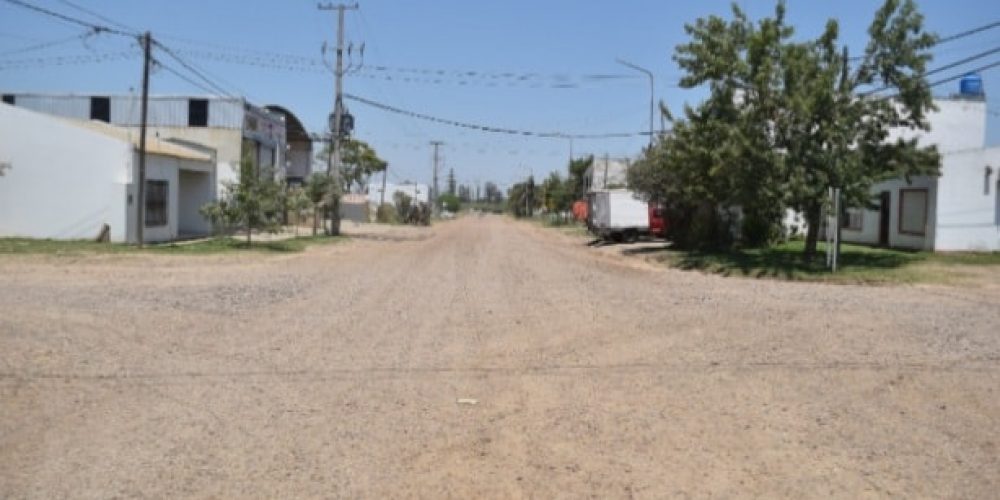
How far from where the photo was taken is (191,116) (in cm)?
5266

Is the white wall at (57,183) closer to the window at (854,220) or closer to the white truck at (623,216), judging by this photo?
the white truck at (623,216)

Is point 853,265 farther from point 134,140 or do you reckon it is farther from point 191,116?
point 191,116

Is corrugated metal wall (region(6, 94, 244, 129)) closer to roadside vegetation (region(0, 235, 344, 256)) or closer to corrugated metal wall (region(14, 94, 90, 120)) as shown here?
corrugated metal wall (region(14, 94, 90, 120))

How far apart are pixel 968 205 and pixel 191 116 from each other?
132ft

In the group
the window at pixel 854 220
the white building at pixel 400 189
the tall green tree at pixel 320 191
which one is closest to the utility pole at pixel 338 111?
the tall green tree at pixel 320 191

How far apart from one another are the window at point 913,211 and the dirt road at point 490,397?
557 inches

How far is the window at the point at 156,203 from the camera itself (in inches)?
1314

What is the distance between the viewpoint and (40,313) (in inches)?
497

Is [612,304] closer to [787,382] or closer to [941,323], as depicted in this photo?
[941,323]

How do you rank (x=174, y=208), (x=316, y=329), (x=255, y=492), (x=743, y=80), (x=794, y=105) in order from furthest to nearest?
(x=174, y=208)
(x=743, y=80)
(x=794, y=105)
(x=316, y=329)
(x=255, y=492)

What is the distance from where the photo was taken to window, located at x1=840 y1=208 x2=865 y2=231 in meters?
33.9

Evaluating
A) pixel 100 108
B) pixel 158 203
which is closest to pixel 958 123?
pixel 158 203

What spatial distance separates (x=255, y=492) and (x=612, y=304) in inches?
416

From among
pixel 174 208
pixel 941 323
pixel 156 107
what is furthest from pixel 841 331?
pixel 156 107
